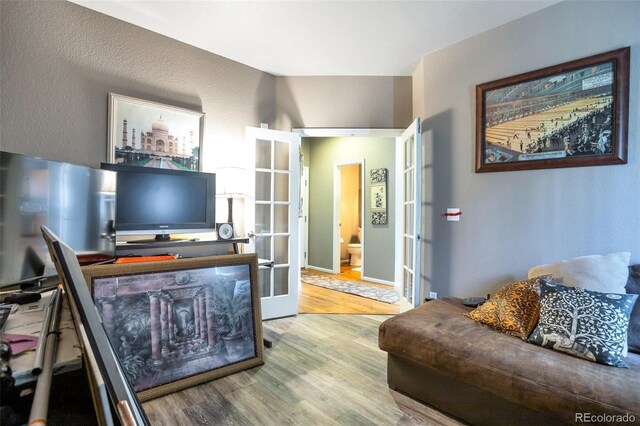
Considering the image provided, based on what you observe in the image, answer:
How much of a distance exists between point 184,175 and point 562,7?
11.1 feet

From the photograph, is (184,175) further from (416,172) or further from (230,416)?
(416,172)

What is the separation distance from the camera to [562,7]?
2.34 m

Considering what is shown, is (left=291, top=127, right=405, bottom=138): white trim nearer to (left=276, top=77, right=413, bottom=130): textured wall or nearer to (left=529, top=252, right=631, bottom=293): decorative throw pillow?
(left=276, top=77, right=413, bottom=130): textured wall

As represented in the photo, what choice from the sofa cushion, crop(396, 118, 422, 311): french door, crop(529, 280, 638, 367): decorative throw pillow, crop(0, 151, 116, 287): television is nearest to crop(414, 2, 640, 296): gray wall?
crop(396, 118, 422, 311): french door

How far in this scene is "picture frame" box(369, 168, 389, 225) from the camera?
16.6 feet

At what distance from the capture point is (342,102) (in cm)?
366

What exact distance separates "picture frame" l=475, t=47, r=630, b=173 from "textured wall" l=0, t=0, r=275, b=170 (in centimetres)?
264

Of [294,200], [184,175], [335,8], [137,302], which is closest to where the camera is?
[137,302]

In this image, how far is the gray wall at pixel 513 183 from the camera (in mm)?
2135

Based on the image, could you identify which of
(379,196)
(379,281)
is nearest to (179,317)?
(379,281)

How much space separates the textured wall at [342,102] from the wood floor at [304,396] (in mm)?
2458

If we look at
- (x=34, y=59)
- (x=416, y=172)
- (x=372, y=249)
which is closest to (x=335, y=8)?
(x=416, y=172)

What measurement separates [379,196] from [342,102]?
1.94 m

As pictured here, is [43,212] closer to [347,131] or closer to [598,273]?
[347,131]
